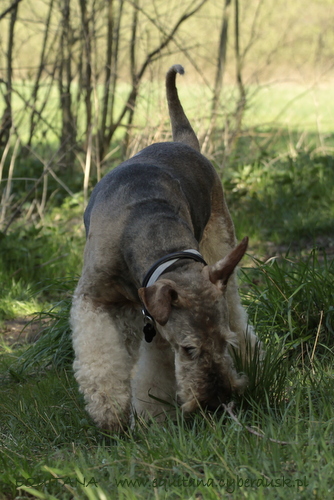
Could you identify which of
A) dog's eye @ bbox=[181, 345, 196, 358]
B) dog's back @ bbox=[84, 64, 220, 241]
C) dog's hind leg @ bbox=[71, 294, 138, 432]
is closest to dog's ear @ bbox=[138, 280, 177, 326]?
dog's eye @ bbox=[181, 345, 196, 358]

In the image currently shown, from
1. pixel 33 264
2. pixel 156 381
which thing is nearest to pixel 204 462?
pixel 156 381

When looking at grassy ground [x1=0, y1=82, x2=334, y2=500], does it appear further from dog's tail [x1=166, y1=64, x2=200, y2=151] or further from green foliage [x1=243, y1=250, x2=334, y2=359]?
dog's tail [x1=166, y1=64, x2=200, y2=151]

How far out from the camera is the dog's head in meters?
2.77

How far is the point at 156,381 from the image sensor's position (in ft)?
10.8

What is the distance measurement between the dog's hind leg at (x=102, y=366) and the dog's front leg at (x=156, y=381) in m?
0.08

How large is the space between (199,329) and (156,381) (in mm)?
594

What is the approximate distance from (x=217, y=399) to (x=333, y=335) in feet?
3.99

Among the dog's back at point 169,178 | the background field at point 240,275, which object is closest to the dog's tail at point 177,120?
the dog's back at point 169,178

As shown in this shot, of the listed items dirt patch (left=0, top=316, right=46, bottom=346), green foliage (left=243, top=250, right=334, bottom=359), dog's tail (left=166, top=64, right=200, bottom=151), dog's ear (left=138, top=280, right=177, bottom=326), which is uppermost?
dog's tail (left=166, top=64, right=200, bottom=151)

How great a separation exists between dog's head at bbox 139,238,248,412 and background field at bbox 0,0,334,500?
0.14 meters

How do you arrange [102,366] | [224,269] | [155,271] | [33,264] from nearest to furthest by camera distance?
[224,269]
[155,271]
[102,366]
[33,264]

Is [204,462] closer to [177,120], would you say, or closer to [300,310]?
[300,310]

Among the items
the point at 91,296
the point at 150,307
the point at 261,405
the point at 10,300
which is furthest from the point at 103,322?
the point at 10,300

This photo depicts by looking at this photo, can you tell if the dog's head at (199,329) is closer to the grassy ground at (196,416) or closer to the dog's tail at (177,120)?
the grassy ground at (196,416)
